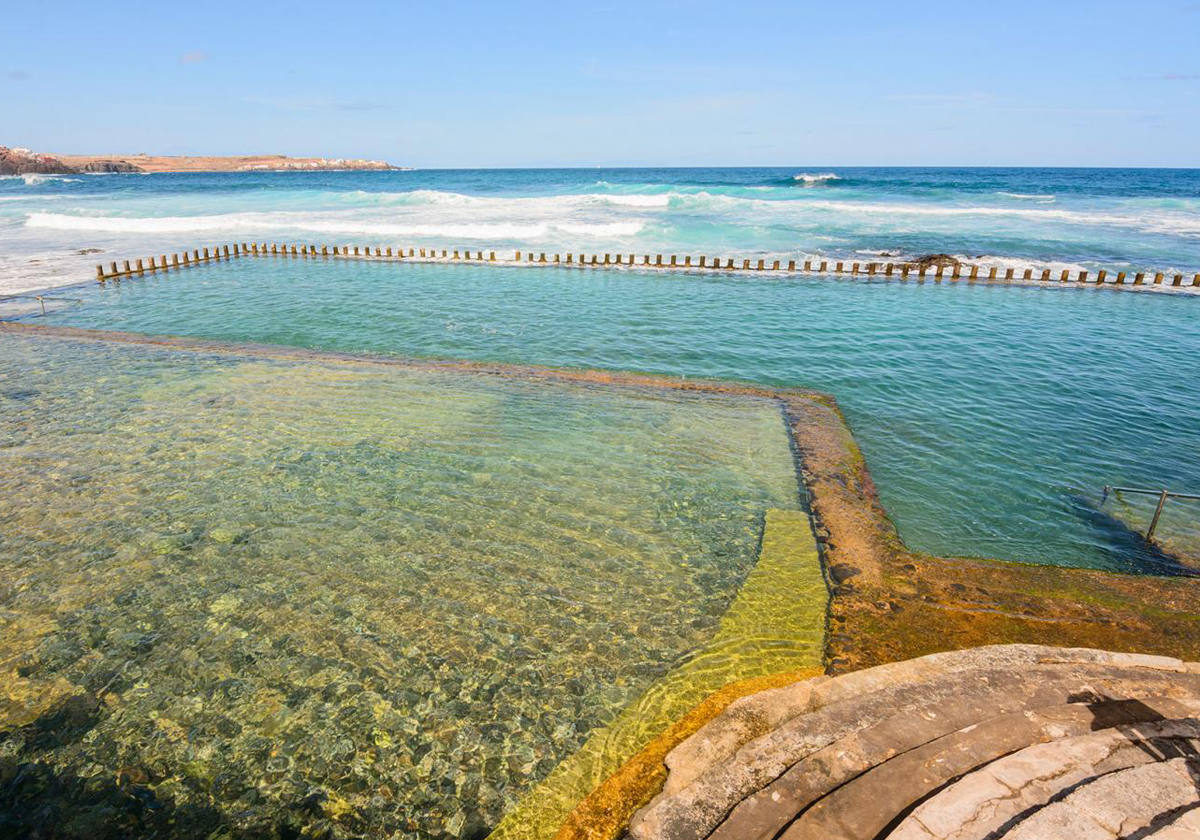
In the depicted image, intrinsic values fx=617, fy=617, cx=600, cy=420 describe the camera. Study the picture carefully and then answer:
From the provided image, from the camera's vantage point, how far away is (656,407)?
14.7 metres

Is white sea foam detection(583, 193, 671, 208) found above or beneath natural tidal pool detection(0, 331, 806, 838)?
above

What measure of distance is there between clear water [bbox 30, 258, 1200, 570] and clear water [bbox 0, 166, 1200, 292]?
1067 cm

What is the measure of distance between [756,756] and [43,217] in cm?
7742

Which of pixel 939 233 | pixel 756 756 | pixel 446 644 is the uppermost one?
pixel 939 233

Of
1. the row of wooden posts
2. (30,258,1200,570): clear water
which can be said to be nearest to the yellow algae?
(30,258,1200,570): clear water

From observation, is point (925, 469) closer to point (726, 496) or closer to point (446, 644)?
point (726, 496)

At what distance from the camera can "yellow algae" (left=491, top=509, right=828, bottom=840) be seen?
521 cm

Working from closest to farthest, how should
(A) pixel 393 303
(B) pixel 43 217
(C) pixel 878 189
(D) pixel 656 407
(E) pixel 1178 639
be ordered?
(E) pixel 1178 639
(D) pixel 656 407
(A) pixel 393 303
(B) pixel 43 217
(C) pixel 878 189

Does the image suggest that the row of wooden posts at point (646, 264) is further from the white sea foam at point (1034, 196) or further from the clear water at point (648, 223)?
the white sea foam at point (1034, 196)

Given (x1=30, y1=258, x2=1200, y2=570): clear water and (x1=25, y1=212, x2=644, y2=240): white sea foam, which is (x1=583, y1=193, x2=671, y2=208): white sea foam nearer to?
(x1=25, y1=212, x2=644, y2=240): white sea foam

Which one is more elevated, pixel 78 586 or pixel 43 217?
pixel 43 217

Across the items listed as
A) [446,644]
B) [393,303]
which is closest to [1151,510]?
[446,644]

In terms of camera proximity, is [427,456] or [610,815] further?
[427,456]

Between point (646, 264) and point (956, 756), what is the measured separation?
105ft
